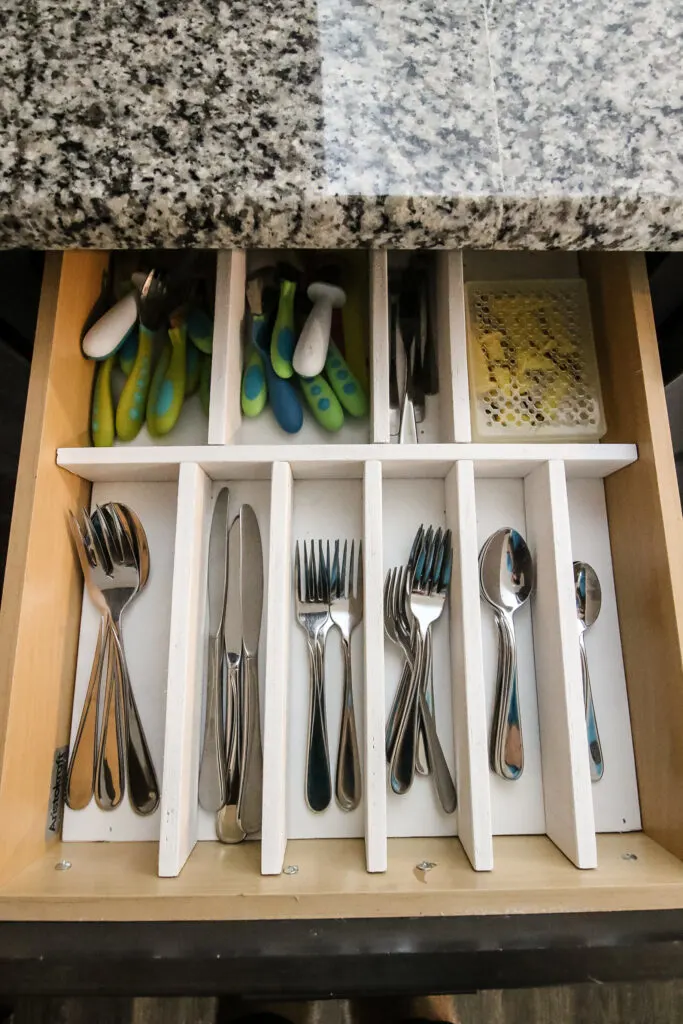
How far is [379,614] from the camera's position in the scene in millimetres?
642

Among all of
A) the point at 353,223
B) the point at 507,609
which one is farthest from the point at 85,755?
the point at 353,223

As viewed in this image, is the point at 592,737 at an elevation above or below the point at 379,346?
below

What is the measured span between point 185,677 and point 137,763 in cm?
12

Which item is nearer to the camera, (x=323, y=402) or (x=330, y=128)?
(x=330, y=128)

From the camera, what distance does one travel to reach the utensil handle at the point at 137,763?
2.15 ft

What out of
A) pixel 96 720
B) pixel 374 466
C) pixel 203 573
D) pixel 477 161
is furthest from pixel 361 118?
pixel 96 720

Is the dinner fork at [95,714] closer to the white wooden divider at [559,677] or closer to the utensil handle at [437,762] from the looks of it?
the utensil handle at [437,762]

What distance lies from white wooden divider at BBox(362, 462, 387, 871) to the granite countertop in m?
0.25

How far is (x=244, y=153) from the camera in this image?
50 centimetres

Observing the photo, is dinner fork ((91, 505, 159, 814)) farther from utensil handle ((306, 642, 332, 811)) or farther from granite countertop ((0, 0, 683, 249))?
granite countertop ((0, 0, 683, 249))

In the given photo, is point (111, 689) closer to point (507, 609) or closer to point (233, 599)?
point (233, 599)

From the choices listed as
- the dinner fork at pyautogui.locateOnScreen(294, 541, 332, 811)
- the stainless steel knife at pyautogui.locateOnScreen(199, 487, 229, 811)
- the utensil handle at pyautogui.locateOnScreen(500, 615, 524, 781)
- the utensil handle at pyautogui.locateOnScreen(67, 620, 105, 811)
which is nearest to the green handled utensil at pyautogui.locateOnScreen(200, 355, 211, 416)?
the stainless steel knife at pyautogui.locateOnScreen(199, 487, 229, 811)

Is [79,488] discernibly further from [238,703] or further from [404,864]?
[404,864]

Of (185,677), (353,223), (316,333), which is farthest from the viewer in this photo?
(316,333)
